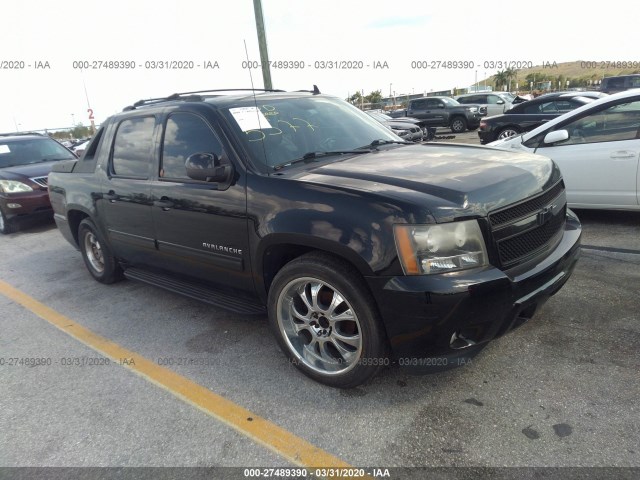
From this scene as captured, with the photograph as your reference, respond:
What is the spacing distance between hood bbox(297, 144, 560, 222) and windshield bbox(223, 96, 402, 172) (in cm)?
33

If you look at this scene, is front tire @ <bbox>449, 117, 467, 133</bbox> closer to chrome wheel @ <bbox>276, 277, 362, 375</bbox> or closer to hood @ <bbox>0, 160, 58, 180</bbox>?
hood @ <bbox>0, 160, 58, 180</bbox>

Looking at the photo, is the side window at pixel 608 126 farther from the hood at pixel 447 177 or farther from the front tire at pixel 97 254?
the front tire at pixel 97 254

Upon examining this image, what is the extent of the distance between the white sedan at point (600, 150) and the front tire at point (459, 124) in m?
15.2

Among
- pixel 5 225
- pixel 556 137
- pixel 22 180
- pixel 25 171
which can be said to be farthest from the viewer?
pixel 25 171

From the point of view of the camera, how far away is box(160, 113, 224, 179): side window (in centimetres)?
348

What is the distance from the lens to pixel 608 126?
5.44 meters

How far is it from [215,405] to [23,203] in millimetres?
7012

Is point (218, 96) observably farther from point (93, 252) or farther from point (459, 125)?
point (459, 125)

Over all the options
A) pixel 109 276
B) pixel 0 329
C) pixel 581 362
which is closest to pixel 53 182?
pixel 109 276

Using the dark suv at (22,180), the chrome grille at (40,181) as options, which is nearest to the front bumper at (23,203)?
the dark suv at (22,180)

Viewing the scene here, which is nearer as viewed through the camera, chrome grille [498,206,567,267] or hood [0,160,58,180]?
chrome grille [498,206,567,267]

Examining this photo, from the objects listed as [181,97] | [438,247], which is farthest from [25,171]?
[438,247]

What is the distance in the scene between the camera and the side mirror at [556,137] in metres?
5.48

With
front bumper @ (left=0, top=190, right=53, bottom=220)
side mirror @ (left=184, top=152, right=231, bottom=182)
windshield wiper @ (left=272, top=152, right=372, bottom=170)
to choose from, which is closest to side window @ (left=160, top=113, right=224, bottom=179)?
side mirror @ (left=184, top=152, right=231, bottom=182)
